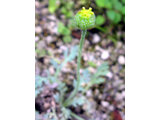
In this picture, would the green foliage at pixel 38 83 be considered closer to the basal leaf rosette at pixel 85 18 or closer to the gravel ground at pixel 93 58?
the gravel ground at pixel 93 58

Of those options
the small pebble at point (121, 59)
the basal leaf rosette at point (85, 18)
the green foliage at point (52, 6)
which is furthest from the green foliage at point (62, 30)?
the basal leaf rosette at point (85, 18)

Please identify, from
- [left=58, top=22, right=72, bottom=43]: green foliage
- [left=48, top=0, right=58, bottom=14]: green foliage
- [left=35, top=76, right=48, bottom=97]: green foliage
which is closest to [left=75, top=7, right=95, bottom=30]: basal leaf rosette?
[left=35, top=76, right=48, bottom=97]: green foliage

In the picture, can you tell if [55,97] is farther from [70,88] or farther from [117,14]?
[117,14]

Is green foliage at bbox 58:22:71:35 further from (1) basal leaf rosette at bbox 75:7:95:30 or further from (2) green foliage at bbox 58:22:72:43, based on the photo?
(1) basal leaf rosette at bbox 75:7:95:30

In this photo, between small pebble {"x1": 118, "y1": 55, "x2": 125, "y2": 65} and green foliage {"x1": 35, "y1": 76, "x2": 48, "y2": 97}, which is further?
small pebble {"x1": 118, "y1": 55, "x2": 125, "y2": 65}

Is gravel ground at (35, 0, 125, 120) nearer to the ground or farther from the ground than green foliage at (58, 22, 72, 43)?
nearer to the ground

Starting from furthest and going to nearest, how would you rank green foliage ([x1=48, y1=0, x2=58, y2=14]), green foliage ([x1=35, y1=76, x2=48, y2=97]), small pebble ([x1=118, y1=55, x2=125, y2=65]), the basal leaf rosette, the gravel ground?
green foliage ([x1=48, y1=0, x2=58, y2=14]) < small pebble ([x1=118, y1=55, x2=125, y2=65]) < the gravel ground < green foliage ([x1=35, y1=76, x2=48, y2=97]) < the basal leaf rosette

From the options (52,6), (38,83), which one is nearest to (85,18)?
(38,83)

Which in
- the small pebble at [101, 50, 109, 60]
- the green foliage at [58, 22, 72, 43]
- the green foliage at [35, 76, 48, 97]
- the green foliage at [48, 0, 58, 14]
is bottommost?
the green foliage at [35, 76, 48, 97]
